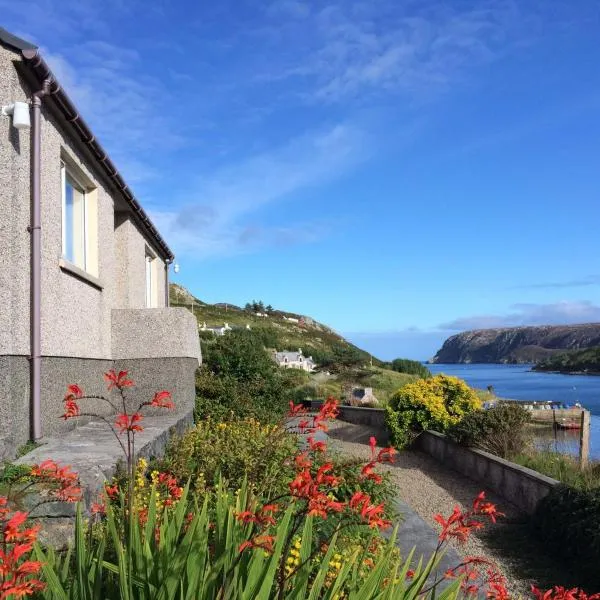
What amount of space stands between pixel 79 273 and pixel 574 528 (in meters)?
5.95

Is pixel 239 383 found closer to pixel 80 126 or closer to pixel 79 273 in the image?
pixel 79 273

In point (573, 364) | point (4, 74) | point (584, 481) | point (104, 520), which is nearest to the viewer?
point (104, 520)

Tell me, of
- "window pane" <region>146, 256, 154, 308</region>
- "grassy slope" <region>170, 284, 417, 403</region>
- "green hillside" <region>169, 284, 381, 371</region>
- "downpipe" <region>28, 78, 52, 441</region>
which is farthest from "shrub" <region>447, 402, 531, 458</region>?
"green hillside" <region>169, 284, 381, 371</region>

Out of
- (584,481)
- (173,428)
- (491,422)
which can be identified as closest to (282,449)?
(173,428)

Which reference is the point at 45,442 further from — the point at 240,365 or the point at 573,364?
the point at 573,364

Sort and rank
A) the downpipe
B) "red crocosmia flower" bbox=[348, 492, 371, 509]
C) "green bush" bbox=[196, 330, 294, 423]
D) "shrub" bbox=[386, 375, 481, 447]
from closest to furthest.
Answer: "red crocosmia flower" bbox=[348, 492, 371, 509], the downpipe, "green bush" bbox=[196, 330, 294, 423], "shrub" bbox=[386, 375, 481, 447]

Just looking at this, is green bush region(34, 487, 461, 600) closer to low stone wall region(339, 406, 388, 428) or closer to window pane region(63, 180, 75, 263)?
window pane region(63, 180, 75, 263)

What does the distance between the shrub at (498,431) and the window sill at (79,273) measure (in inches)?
247

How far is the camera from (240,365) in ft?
39.5

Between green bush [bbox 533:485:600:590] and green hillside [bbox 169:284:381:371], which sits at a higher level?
green hillside [bbox 169:284:381:371]

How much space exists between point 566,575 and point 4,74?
6.74 metres

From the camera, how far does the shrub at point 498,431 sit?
32.7 ft

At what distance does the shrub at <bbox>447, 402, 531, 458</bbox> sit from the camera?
9961 millimetres

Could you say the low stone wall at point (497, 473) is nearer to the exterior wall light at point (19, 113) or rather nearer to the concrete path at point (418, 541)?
the concrete path at point (418, 541)
